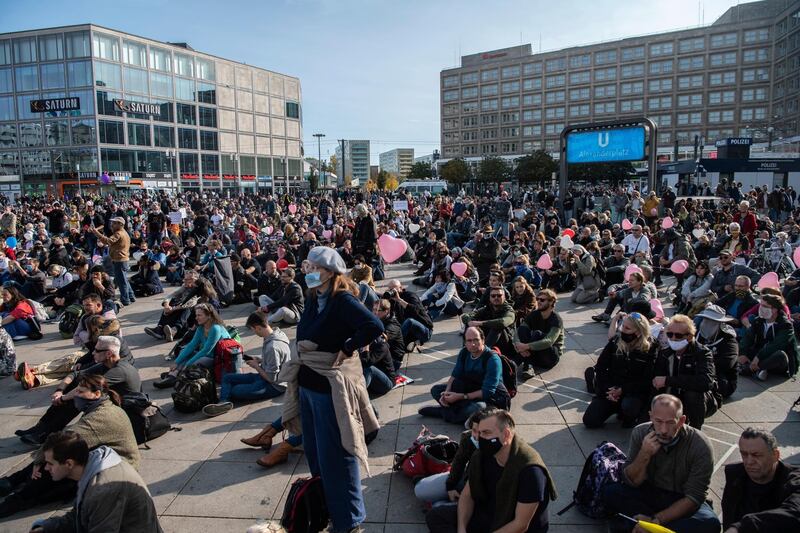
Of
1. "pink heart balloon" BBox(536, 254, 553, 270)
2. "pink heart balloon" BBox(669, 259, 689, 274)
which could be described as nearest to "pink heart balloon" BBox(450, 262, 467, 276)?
"pink heart balloon" BBox(536, 254, 553, 270)

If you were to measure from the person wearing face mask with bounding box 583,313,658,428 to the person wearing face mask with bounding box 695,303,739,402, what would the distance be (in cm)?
79

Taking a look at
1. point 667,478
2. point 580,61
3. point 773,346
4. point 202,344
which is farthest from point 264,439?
point 580,61

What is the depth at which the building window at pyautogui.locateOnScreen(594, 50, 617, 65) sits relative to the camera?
99188mm

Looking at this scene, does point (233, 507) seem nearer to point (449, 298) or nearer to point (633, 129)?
point (449, 298)

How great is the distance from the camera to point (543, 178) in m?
66.8

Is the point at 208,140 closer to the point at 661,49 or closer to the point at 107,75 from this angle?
the point at 107,75

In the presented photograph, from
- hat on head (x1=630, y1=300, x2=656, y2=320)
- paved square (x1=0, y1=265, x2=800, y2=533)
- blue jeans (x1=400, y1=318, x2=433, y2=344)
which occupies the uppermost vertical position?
hat on head (x1=630, y1=300, x2=656, y2=320)

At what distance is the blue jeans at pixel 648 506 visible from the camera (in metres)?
3.68

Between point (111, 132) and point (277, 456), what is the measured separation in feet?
226

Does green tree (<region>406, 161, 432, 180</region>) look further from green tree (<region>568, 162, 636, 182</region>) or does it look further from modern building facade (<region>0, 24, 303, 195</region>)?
green tree (<region>568, 162, 636, 182</region>)

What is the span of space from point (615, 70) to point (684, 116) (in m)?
14.4

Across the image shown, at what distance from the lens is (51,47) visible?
62531 mm

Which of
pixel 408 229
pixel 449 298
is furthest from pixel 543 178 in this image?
pixel 449 298

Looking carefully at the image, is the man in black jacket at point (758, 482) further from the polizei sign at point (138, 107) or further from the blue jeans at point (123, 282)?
the polizei sign at point (138, 107)
